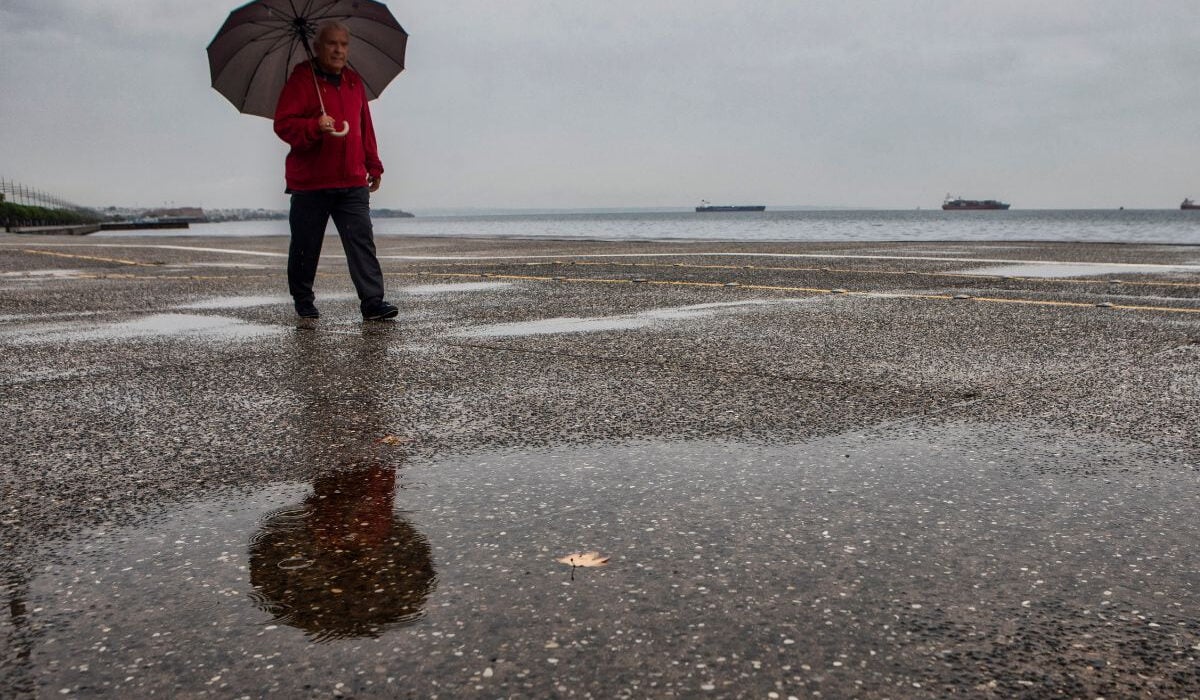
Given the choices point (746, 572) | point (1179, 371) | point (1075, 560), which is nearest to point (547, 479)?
point (746, 572)

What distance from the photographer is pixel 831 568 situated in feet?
7.29

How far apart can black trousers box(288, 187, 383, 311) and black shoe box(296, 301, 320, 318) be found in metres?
0.35

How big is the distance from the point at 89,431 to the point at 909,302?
6.26 metres

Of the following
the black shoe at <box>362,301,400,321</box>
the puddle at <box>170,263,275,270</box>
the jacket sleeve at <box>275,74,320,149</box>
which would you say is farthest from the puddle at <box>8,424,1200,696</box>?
the puddle at <box>170,263,275,270</box>

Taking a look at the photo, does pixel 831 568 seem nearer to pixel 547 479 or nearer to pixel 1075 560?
pixel 1075 560

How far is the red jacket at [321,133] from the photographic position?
6746 mm

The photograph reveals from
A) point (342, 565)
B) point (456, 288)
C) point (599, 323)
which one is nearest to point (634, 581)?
point (342, 565)

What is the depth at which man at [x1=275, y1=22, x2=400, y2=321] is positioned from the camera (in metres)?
6.75

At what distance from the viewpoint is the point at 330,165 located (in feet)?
22.9

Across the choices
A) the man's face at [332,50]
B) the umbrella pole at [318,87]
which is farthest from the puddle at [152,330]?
the man's face at [332,50]

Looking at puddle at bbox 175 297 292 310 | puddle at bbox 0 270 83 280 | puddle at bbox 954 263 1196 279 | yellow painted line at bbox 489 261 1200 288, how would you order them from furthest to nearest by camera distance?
puddle at bbox 0 270 83 280, puddle at bbox 954 263 1196 279, yellow painted line at bbox 489 261 1200 288, puddle at bbox 175 297 292 310

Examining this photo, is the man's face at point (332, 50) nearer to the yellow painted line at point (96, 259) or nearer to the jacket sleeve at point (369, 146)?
the jacket sleeve at point (369, 146)

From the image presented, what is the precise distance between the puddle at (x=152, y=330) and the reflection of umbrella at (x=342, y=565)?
3.87m

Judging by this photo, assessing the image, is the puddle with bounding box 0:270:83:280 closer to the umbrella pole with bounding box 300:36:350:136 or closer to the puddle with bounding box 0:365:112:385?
the umbrella pole with bounding box 300:36:350:136
